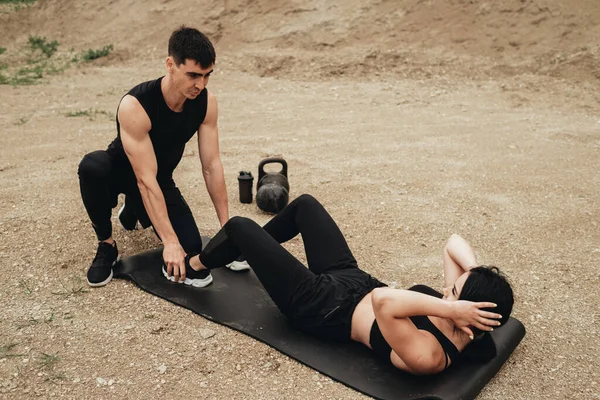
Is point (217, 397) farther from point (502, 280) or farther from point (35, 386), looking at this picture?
point (502, 280)

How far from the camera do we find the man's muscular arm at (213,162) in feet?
12.0

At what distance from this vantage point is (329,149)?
6191mm

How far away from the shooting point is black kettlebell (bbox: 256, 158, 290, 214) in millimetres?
4539

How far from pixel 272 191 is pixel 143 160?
1411mm

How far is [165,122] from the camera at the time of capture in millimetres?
3443

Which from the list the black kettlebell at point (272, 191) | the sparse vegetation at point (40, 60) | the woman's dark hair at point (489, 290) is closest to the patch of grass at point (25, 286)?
the black kettlebell at point (272, 191)

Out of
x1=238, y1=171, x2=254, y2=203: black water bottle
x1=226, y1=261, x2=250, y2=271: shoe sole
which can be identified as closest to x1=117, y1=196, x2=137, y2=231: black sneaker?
x1=226, y1=261, x2=250, y2=271: shoe sole

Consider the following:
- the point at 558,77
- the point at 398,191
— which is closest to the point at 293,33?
the point at 558,77

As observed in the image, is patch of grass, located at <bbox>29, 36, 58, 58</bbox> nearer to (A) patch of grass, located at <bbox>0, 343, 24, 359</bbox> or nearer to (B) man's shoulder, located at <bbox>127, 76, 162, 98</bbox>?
(B) man's shoulder, located at <bbox>127, 76, 162, 98</bbox>

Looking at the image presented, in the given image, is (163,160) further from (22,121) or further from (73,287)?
(22,121)

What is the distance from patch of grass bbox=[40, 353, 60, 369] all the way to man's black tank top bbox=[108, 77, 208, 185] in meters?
1.27

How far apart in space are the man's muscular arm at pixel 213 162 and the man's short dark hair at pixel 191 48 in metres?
0.50

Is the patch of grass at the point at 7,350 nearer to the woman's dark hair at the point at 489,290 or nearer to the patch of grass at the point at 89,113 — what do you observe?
the woman's dark hair at the point at 489,290

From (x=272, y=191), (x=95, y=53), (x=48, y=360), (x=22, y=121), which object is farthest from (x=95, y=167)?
(x=95, y=53)
